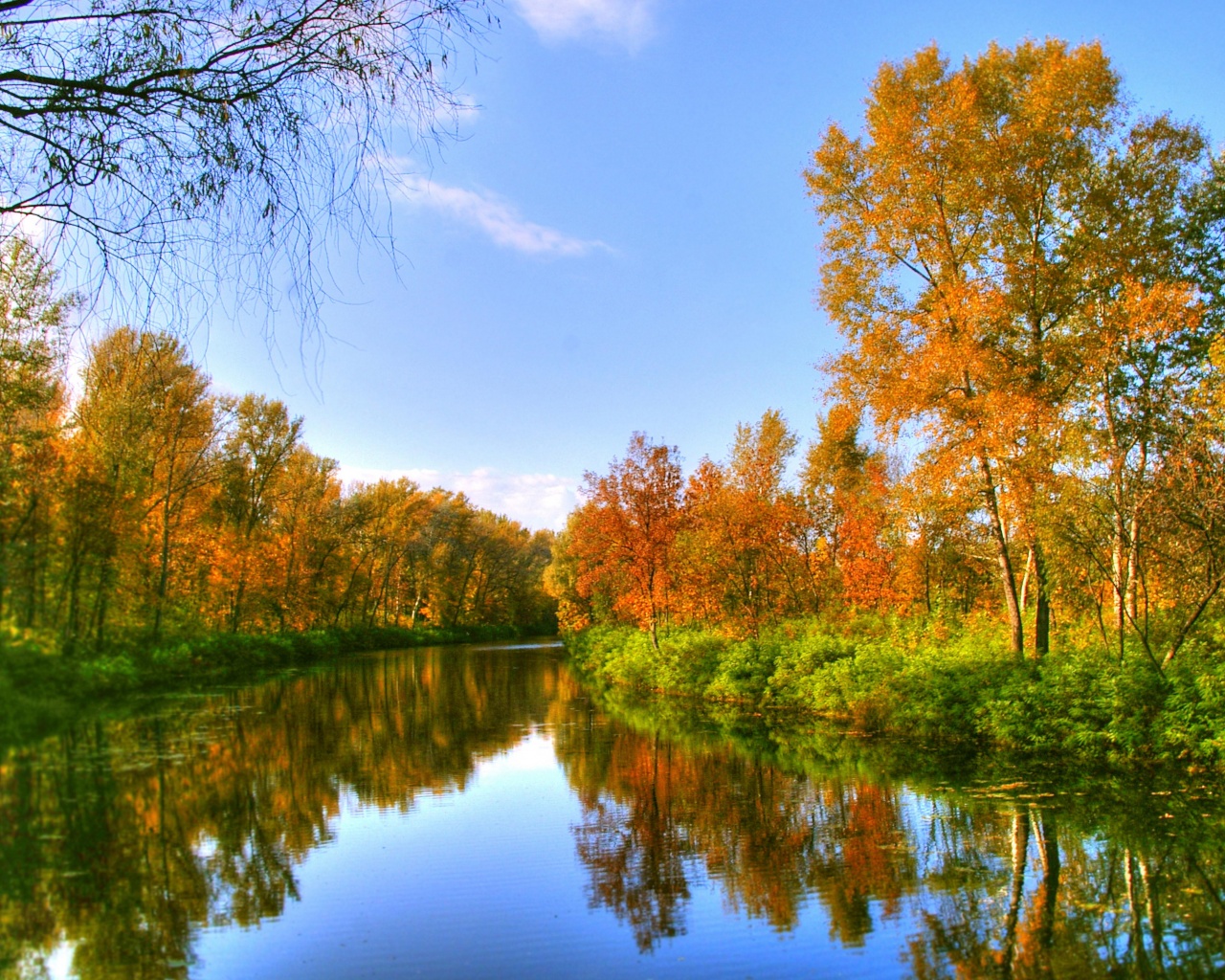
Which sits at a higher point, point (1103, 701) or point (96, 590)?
point (96, 590)

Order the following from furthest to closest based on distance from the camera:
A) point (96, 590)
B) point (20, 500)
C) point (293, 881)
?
point (293, 881), point (96, 590), point (20, 500)

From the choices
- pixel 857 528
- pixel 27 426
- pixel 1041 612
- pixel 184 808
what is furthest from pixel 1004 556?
pixel 27 426

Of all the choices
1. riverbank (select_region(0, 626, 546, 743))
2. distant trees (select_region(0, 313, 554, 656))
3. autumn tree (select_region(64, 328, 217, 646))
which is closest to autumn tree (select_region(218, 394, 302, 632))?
distant trees (select_region(0, 313, 554, 656))

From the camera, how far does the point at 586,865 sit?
923 centimetres

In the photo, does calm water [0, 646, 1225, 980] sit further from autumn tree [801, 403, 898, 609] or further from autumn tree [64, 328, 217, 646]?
autumn tree [801, 403, 898, 609]

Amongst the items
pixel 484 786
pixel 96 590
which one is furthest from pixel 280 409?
pixel 96 590

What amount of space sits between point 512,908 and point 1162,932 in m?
5.63

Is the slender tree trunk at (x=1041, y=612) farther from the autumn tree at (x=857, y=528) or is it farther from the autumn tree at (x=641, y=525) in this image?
the autumn tree at (x=641, y=525)

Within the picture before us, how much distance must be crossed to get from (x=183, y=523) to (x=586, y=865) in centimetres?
2822

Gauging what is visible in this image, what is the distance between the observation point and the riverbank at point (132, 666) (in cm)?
500

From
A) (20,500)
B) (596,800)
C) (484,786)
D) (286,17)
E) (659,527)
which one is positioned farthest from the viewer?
(659,527)

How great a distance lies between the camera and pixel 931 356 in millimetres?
17016

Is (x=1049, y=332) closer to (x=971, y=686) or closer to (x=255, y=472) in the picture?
(x=971, y=686)

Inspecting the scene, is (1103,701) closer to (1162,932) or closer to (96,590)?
(1162,932)
